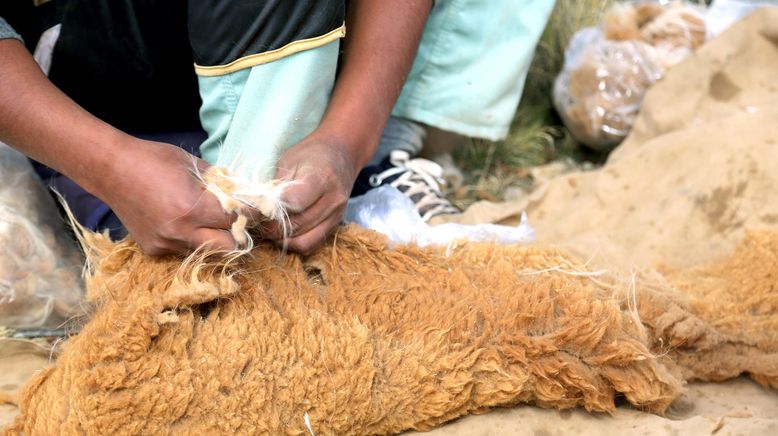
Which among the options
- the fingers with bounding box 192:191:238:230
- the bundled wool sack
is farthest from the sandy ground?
the bundled wool sack

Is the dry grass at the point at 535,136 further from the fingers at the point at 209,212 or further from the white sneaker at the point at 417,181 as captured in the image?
the fingers at the point at 209,212

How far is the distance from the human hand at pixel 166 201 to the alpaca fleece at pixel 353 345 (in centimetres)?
4

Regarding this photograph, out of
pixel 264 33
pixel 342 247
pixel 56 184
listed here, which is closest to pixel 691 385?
pixel 342 247

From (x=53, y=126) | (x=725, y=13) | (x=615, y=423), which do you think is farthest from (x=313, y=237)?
(x=725, y=13)

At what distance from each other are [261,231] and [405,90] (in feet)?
2.96

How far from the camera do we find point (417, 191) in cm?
177

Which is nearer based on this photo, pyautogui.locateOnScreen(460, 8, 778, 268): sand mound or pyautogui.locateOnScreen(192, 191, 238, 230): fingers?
pyautogui.locateOnScreen(192, 191, 238, 230): fingers

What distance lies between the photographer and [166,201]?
1.04 m

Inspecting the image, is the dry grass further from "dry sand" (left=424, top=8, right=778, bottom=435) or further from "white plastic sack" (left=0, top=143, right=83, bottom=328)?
"white plastic sack" (left=0, top=143, right=83, bottom=328)

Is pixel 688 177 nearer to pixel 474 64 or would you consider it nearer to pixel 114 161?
pixel 474 64

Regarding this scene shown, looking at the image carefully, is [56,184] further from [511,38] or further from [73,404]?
[511,38]

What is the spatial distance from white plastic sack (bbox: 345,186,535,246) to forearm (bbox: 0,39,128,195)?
49cm

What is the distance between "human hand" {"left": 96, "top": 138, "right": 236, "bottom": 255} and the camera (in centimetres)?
104

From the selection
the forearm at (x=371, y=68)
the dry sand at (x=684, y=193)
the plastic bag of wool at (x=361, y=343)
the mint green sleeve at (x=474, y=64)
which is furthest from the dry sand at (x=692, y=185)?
the forearm at (x=371, y=68)
